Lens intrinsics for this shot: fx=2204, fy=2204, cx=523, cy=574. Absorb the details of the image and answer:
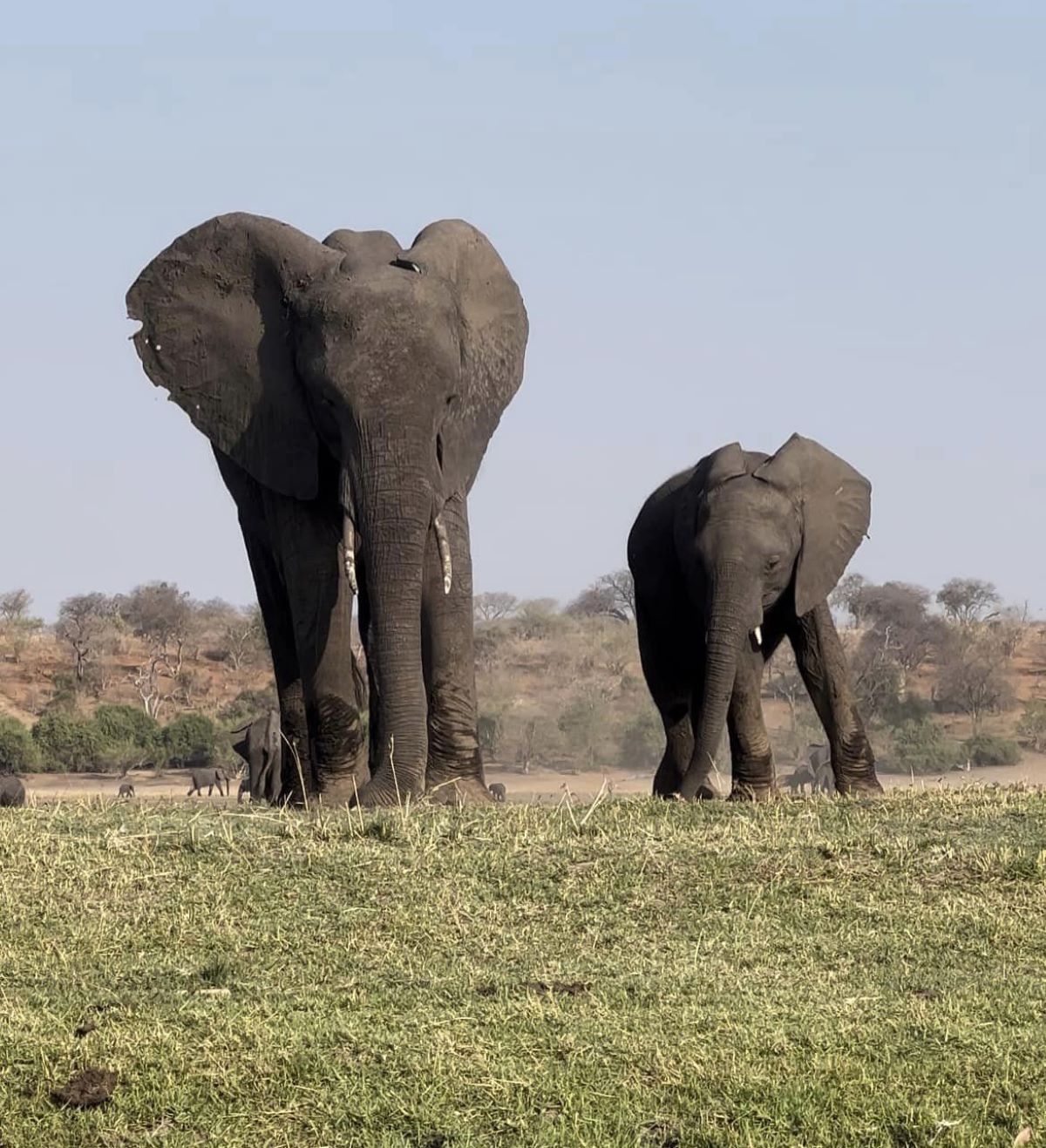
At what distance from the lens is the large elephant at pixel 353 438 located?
1114 centimetres

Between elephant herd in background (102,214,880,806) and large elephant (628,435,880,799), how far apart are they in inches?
1.5

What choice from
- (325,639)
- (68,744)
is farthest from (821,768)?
(325,639)

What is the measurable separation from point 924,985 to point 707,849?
195 centimetres

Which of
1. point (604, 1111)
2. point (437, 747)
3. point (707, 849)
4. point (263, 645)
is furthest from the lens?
point (263, 645)

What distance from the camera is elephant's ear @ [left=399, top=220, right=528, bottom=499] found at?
1194cm

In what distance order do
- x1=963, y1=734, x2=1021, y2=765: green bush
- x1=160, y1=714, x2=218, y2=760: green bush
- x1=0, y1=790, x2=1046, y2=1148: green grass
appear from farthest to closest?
x1=160, y1=714, x2=218, y2=760: green bush < x1=963, y1=734, x2=1021, y2=765: green bush < x1=0, y1=790, x2=1046, y2=1148: green grass

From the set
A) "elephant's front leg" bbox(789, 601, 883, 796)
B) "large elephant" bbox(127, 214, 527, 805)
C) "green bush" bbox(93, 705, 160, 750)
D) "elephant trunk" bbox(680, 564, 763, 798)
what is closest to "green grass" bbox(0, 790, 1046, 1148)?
"large elephant" bbox(127, 214, 527, 805)

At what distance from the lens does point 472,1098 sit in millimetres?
6352

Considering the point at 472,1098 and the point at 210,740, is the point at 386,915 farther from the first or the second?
the point at 210,740

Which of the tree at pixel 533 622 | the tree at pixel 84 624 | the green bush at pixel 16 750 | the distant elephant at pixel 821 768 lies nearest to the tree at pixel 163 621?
the tree at pixel 84 624

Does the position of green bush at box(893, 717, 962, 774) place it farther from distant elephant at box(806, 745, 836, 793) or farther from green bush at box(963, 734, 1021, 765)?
distant elephant at box(806, 745, 836, 793)

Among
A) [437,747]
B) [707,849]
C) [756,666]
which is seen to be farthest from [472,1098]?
[756,666]

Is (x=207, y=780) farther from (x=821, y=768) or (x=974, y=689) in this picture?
(x=974, y=689)

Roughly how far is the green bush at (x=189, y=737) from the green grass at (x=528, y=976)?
3145cm
